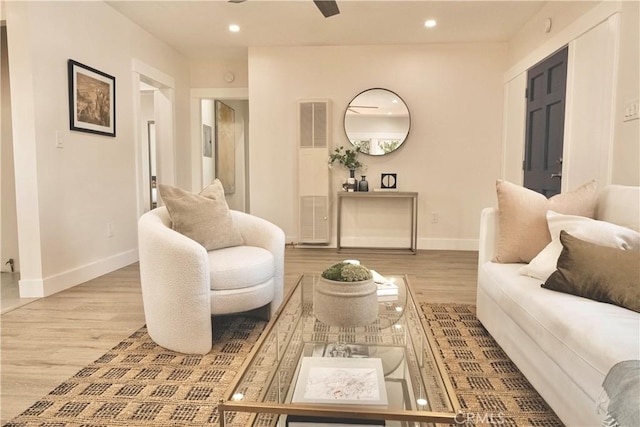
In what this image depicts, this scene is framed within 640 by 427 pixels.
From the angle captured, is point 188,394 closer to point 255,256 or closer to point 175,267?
point 175,267

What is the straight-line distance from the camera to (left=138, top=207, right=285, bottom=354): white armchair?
193cm

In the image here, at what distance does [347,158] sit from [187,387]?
11.7 ft

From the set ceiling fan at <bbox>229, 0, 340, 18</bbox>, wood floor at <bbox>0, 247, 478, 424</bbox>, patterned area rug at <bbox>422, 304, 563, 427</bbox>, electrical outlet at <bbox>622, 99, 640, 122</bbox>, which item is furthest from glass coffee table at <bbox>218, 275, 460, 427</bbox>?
electrical outlet at <bbox>622, 99, 640, 122</bbox>

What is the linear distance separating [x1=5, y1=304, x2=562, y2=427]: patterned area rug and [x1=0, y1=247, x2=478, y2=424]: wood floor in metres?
0.13

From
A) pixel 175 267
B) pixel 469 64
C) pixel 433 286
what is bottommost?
pixel 433 286

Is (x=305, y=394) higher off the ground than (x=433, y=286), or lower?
higher

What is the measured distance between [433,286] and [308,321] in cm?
197

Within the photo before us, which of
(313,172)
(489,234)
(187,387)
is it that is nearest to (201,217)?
(187,387)

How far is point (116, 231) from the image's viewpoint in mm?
3957

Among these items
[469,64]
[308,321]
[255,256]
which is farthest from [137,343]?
[469,64]

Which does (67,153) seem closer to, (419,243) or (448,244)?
(419,243)

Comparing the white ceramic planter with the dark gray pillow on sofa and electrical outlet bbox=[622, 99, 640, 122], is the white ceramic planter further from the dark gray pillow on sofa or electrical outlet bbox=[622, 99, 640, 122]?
electrical outlet bbox=[622, 99, 640, 122]

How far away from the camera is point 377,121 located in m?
4.88

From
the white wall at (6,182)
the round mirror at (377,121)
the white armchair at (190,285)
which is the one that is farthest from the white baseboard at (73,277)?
the round mirror at (377,121)
